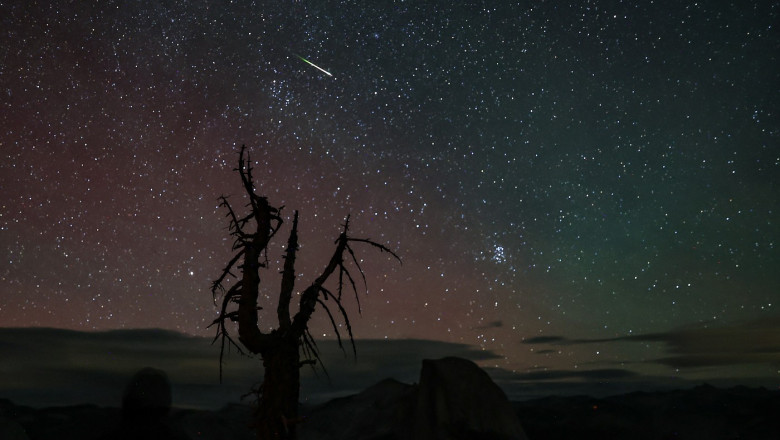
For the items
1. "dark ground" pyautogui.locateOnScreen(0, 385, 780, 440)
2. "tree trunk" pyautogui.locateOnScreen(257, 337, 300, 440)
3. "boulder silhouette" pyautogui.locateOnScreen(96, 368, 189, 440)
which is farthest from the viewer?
"dark ground" pyautogui.locateOnScreen(0, 385, 780, 440)

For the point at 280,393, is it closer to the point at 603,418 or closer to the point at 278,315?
the point at 278,315

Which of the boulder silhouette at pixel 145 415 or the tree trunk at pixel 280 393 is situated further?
the boulder silhouette at pixel 145 415

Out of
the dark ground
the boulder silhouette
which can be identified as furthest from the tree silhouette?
the dark ground

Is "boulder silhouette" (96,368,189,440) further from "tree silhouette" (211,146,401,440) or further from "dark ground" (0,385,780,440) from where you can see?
"tree silhouette" (211,146,401,440)

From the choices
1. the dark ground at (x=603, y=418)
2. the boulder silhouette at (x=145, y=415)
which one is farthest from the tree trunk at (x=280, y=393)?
the dark ground at (x=603, y=418)

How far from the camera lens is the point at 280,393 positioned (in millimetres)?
8375

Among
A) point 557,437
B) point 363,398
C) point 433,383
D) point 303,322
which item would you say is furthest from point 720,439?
point 303,322

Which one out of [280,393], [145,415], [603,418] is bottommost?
[603,418]

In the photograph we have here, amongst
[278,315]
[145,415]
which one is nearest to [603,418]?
[145,415]

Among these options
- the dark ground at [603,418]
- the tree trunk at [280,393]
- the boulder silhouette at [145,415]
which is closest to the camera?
the tree trunk at [280,393]

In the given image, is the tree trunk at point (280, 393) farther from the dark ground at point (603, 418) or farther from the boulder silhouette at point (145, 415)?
the dark ground at point (603, 418)

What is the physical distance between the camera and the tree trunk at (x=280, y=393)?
8195 mm

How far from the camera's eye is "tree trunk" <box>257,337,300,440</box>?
8.20 meters

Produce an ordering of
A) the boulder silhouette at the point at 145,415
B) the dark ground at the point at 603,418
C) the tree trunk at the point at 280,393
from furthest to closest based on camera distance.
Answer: the dark ground at the point at 603,418
the boulder silhouette at the point at 145,415
the tree trunk at the point at 280,393
